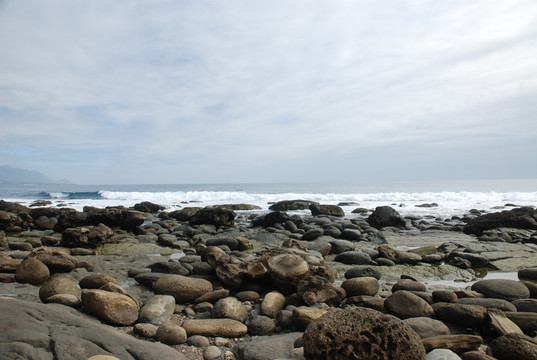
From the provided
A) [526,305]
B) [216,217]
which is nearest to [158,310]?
[526,305]

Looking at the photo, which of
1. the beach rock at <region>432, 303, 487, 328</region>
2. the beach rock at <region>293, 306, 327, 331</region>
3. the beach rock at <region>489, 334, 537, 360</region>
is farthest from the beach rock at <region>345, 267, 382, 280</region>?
the beach rock at <region>489, 334, 537, 360</region>

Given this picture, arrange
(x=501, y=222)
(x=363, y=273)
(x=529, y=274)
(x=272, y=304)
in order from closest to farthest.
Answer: (x=272, y=304) → (x=363, y=273) → (x=529, y=274) → (x=501, y=222)

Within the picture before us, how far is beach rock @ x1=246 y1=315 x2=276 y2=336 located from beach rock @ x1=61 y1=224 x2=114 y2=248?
6056mm

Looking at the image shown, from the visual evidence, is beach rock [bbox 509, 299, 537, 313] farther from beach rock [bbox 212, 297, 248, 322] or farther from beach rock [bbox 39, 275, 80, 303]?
beach rock [bbox 39, 275, 80, 303]

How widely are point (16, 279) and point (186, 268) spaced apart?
2311 millimetres

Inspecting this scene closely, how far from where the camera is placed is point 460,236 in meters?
11.0

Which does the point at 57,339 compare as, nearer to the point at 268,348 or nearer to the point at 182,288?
the point at 268,348

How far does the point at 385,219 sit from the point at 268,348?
11.1 m

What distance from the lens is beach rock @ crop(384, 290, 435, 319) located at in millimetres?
3787

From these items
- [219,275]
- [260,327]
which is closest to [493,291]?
[260,327]

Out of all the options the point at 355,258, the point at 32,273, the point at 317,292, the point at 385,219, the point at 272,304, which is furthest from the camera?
the point at 385,219

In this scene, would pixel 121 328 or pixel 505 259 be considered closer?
pixel 121 328

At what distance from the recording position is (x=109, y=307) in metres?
3.58

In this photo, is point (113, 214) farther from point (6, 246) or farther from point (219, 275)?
point (219, 275)
